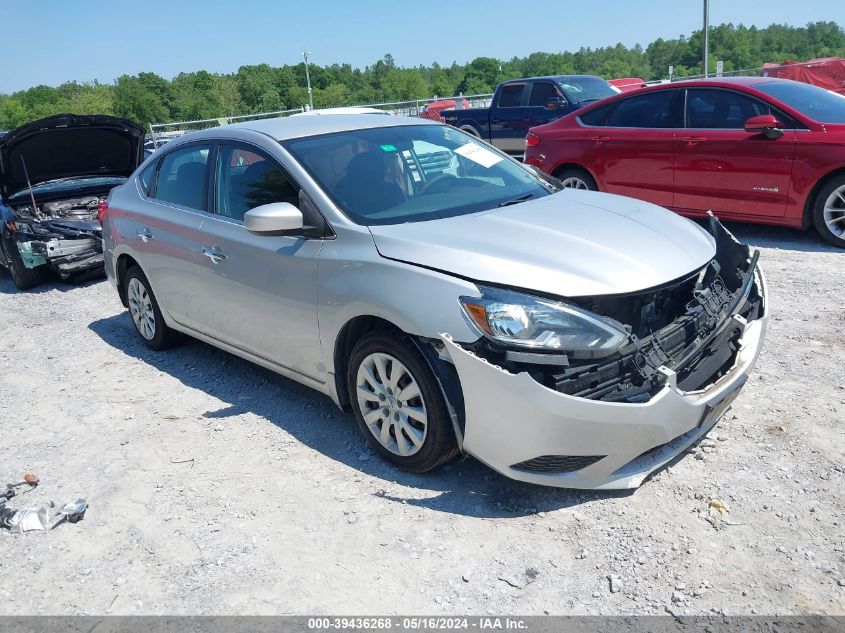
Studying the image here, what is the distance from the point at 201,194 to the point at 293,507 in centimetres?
234

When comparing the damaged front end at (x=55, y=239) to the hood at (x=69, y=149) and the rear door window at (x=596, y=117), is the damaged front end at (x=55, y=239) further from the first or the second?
the rear door window at (x=596, y=117)

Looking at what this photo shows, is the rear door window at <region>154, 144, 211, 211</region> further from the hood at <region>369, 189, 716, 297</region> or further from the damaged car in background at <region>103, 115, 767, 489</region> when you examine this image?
the hood at <region>369, 189, 716, 297</region>

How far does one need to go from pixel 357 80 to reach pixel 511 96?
324ft

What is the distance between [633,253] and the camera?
11.1 feet

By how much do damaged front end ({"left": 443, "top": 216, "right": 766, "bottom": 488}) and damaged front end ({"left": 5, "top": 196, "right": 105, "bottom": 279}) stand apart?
653 cm

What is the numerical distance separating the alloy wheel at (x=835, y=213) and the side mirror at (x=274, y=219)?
5.38m

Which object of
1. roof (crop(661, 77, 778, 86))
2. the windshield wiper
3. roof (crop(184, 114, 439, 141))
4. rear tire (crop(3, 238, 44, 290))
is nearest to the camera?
the windshield wiper

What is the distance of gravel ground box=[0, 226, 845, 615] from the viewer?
112 inches

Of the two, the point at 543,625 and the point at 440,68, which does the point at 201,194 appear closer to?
the point at 543,625

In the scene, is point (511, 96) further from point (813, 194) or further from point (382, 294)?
point (382, 294)

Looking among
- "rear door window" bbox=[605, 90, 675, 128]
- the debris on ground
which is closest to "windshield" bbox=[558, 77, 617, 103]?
"rear door window" bbox=[605, 90, 675, 128]

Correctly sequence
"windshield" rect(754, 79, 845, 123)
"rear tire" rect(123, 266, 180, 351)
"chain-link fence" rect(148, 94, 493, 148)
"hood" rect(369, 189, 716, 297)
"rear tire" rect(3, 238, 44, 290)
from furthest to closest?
1. "chain-link fence" rect(148, 94, 493, 148)
2. "rear tire" rect(3, 238, 44, 290)
3. "windshield" rect(754, 79, 845, 123)
4. "rear tire" rect(123, 266, 180, 351)
5. "hood" rect(369, 189, 716, 297)

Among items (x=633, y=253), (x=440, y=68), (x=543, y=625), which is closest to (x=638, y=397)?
(x=633, y=253)

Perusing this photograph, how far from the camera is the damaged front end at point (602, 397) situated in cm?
300
